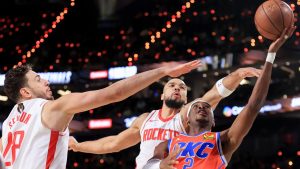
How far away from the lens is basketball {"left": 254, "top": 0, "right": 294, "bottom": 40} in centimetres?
401

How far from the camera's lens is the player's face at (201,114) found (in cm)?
406

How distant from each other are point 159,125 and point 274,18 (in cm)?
133

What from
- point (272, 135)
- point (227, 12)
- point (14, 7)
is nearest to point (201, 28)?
point (227, 12)

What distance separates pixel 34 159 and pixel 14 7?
13937mm

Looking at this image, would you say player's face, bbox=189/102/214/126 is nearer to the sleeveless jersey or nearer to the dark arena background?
the sleeveless jersey

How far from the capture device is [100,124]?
14414 mm

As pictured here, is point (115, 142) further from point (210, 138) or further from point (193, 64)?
point (193, 64)

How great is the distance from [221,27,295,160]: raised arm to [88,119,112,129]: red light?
10.7 meters

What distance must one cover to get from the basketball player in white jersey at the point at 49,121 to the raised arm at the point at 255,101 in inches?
18.4

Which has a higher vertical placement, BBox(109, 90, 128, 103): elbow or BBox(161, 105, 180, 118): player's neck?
BBox(109, 90, 128, 103): elbow

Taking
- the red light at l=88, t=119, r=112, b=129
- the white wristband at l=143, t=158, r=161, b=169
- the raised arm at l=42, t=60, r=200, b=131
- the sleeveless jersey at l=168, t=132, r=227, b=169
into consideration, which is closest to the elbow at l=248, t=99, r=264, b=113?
the sleeveless jersey at l=168, t=132, r=227, b=169

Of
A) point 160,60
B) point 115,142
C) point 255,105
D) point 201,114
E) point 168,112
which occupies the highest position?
point 255,105

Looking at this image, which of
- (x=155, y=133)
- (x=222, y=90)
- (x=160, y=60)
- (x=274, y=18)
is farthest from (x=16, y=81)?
(x=160, y=60)

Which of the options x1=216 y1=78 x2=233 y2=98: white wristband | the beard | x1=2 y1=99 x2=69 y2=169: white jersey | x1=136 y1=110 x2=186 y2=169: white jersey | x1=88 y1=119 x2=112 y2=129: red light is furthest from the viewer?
x1=88 y1=119 x2=112 y2=129: red light
